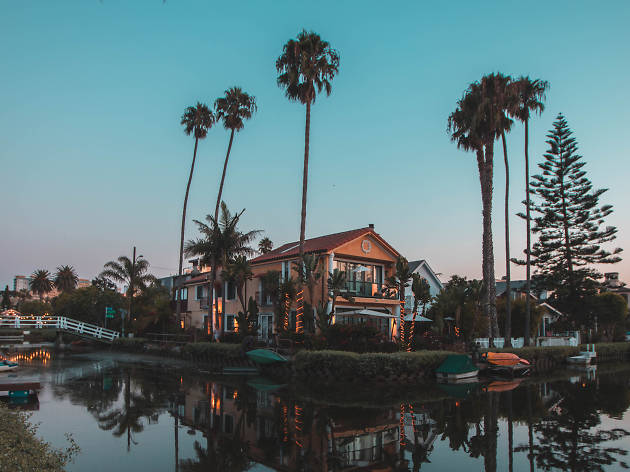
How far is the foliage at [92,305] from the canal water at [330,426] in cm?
2950

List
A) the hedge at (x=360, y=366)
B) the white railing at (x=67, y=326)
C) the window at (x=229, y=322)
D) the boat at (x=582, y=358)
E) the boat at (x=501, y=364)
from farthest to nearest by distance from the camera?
the white railing at (x=67, y=326) < the window at (x=229, y=322) < the boat at (x=582, y=358) < the boat at (x=501, y=364) < the hedge at (x=360, y=366)

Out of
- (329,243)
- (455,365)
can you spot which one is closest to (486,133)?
(329,243)

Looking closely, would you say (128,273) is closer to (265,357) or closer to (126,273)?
(126,273)

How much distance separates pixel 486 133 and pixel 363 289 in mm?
12371

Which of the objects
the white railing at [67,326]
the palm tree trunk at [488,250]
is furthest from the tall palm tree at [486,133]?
the white railing at [67,326]

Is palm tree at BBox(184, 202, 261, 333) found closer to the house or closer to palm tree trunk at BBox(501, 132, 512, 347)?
the house

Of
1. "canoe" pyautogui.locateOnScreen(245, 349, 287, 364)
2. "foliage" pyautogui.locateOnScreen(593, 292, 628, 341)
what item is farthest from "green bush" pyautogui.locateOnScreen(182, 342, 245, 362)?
"foliage" pyautogui.locateOnScreen(593, 292, 628, 341)

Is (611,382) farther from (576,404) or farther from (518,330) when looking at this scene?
(518,330)

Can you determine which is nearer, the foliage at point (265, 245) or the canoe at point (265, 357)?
the canoe at point (265, 357)

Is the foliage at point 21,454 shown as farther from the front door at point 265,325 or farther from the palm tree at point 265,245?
the palm tree at point 265,245

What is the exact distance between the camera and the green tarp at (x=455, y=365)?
2244 centimetres

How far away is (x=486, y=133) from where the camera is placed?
31891 millimetres

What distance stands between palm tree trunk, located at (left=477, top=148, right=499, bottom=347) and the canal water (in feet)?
35.1

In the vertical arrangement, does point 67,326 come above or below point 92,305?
below
